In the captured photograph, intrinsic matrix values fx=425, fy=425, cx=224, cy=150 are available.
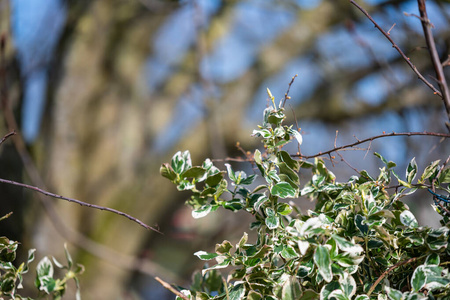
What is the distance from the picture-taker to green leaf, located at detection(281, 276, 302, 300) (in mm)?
395

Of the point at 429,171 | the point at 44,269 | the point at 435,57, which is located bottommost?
the point at 44,269

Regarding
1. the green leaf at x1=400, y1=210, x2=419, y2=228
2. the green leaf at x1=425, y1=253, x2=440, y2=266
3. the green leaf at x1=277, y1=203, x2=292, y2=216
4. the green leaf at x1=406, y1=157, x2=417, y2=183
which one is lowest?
the green leaf at x1=425, y1=253, x2=440, y2=266

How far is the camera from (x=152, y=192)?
218 centimetres

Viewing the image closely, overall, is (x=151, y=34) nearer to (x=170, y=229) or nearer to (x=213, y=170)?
(x=170, y=229)

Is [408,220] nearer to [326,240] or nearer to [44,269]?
[326,240]

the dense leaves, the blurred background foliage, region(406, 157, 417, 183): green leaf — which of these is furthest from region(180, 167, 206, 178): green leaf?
the blurred background foliage

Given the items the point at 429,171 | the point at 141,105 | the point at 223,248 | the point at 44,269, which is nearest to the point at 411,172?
the point at 429,171

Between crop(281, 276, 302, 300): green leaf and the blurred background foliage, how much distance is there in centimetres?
126

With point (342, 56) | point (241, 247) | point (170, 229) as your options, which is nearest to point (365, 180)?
point (241, 247)

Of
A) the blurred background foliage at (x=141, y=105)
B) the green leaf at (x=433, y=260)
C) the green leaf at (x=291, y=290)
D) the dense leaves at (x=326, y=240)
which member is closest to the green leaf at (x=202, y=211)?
the dense leaves at (x=326, y=240)

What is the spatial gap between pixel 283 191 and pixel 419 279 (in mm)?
144

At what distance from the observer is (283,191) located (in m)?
0.43

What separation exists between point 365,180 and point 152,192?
1772 millimetres

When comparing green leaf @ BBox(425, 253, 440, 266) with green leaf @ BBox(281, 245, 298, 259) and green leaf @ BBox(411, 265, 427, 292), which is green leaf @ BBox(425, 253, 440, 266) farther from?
green leaf @ BBox(281, 245, 298, 259)
